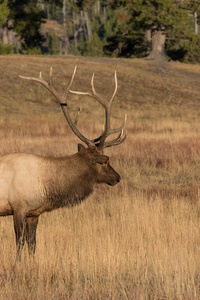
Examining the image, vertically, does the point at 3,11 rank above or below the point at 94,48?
above

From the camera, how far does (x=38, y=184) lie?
632 cm

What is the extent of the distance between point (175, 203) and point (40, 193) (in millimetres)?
3133

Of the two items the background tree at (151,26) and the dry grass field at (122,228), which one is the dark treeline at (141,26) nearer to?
the background tree at (151,26)

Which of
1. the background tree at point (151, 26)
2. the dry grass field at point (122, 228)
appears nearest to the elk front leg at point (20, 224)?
the dry grass field at point (122, 228)

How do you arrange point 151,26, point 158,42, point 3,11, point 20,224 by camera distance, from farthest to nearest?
point 3,11
point 158,42
point 151,26
point 20,224

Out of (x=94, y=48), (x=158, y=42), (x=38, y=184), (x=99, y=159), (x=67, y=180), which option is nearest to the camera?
(x=38, y=184)

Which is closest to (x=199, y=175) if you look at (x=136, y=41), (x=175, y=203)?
(x=175, y=203)

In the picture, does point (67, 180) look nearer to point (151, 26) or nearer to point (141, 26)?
point (141, 26)

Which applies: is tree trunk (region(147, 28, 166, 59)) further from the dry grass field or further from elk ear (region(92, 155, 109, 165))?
elk ear (region(92, 155, 109, 165))

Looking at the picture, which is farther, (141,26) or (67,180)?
(141,26)

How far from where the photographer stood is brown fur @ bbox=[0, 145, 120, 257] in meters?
6.12

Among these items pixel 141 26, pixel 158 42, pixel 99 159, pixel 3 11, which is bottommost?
pixel 158 42

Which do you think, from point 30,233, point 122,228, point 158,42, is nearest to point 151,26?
point 158,42

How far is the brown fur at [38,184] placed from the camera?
6.12 meters
